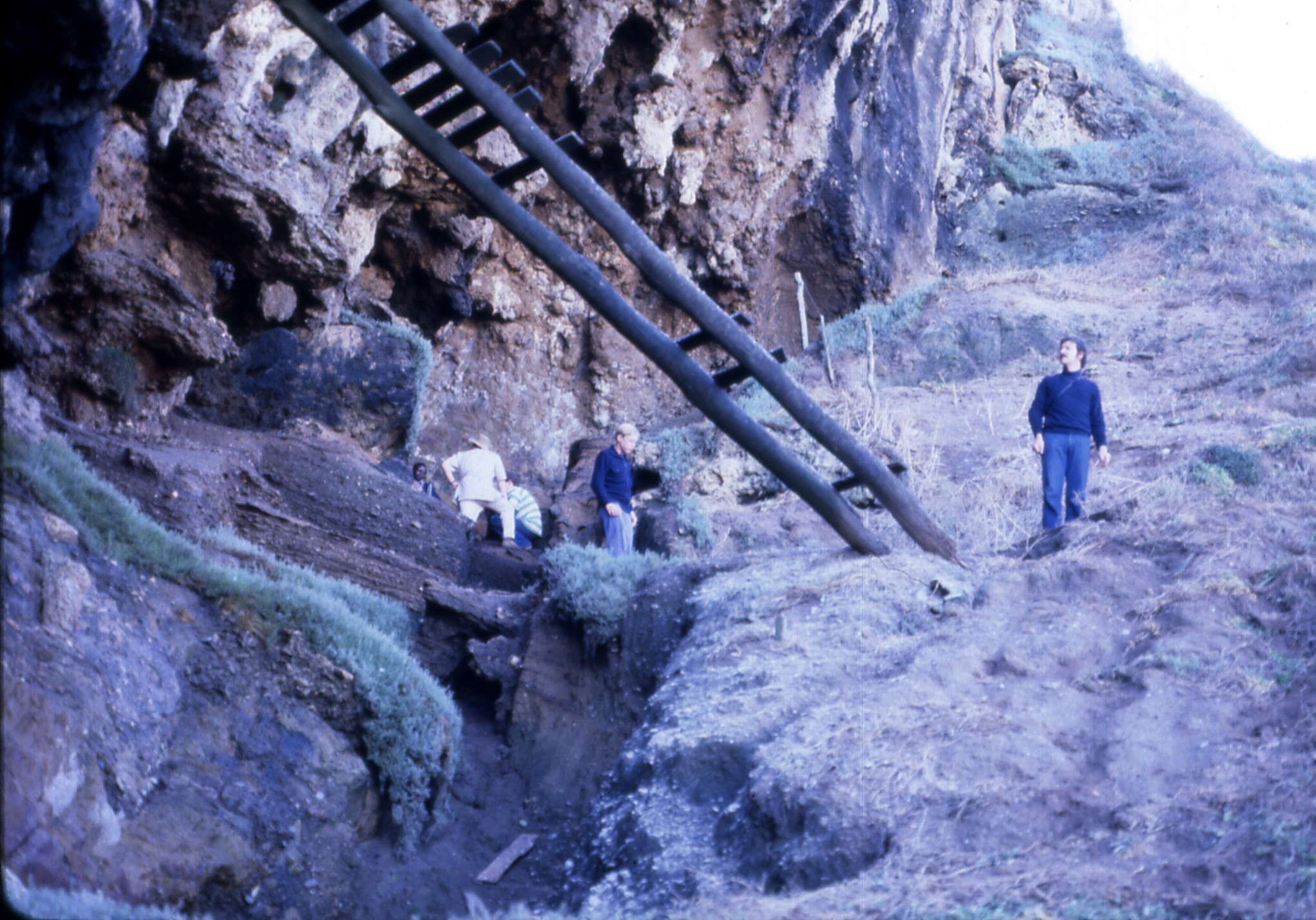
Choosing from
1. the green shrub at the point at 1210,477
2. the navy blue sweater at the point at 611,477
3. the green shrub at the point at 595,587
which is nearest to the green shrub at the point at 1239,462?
the green shrub at the point at 1210,477

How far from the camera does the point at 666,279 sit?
588 cm

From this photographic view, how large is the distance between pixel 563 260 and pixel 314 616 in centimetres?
261

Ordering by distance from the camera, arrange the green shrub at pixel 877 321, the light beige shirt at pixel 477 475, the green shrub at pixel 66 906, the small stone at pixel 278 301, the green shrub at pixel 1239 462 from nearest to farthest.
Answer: the green shrub at pixel 66 906 → the green shrub at pixel 1239 462 → the small stone at pixel 278 301 → the light beige shirt at pixel 477 475 → the green shrub at pixel 877 321

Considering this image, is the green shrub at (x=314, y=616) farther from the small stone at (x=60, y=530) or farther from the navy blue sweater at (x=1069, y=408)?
the navy blue sweater at (x=1069, y=408)

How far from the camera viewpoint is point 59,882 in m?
3.99

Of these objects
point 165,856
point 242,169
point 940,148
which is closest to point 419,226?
point 242,169

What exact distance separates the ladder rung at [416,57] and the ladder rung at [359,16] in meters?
0.22

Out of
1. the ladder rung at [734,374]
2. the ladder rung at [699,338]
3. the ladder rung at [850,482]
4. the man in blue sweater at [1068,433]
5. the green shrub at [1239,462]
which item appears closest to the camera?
the ladder rung at [699,338]

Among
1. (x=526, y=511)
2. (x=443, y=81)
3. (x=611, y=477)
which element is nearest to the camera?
(x=443, y=81)

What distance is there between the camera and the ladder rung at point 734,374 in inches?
243

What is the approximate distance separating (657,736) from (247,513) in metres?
4.75

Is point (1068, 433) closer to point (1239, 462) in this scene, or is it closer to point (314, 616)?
point (1239, 462)

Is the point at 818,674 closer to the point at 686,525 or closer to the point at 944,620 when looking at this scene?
the point at 944,620

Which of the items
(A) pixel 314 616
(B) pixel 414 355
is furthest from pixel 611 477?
(A) pixel 314 616
